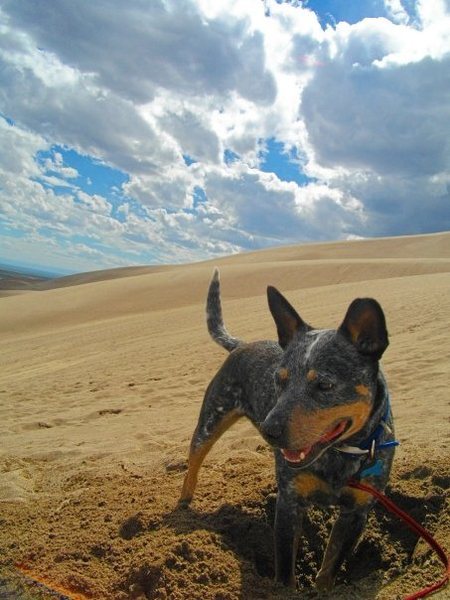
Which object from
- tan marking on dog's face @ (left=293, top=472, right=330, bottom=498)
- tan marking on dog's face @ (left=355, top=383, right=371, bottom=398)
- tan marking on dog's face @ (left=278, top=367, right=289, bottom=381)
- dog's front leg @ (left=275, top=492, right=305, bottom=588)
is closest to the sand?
dog's front leg @ (left=275, top=492, right=305, bottom=588)

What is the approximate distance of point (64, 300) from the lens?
36.6 meters

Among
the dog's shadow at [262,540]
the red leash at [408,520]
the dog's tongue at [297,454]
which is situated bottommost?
the dog's shadow at [262,540]

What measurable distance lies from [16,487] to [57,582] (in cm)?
228

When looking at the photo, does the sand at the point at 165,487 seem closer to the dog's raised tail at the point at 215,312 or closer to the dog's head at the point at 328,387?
the dog's head at the point at 328,387

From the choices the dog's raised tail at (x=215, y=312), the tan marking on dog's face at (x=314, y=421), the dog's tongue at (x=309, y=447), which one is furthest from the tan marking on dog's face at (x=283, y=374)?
the dog's raised tail at (x=215, y=312)

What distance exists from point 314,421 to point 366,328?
2.34ft

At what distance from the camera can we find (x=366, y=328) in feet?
10.2

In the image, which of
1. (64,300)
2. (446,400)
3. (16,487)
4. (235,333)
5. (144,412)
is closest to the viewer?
(16,487)

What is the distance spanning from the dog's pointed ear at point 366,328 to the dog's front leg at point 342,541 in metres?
1.21

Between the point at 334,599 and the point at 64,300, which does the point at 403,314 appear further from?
the point at 64,300

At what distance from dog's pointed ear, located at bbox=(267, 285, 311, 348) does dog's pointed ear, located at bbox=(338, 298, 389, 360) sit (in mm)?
495

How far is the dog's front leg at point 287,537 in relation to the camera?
10.7ft

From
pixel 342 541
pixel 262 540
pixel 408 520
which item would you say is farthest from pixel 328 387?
pixel 262 540

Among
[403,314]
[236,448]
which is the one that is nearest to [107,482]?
[236,448]
